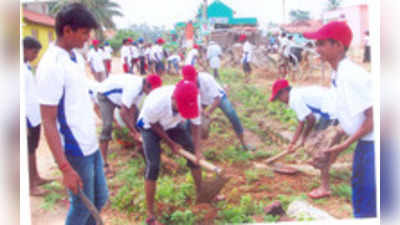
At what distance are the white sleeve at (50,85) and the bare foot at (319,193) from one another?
97.8 inches

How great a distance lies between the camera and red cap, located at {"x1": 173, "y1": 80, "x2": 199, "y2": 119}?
290 centimetres

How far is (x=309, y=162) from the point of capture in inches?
141

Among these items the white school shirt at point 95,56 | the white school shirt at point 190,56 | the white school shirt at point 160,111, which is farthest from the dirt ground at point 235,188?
the white school shirt at point 160,111

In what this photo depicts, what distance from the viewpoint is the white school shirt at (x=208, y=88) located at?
405cm

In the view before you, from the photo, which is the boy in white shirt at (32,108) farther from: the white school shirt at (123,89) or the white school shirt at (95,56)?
the white school shirt at (123,89)

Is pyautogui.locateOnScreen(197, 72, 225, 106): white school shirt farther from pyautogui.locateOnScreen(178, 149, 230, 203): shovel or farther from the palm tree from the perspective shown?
the palm tree

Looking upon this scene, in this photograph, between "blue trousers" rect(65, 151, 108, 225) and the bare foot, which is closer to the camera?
"blue trousers" rect(65, 151, 108, 225)

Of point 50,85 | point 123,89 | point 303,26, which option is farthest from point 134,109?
point 303,26

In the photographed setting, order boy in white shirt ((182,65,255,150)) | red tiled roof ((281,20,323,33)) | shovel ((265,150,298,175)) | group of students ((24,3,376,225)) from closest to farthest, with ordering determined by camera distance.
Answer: group of students ((24,3,376,225)) < red tiled roof ((281,20,323,33)) < shovel ((265,150,298,175)) < boy in white shirt ((182,65,255,150))

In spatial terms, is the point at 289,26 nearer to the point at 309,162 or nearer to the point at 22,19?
the point at 309,162

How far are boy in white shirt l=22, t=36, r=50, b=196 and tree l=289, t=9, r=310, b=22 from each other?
222 cm

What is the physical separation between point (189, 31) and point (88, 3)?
1.01m

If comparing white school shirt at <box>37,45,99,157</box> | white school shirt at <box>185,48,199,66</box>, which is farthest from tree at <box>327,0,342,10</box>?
white school shirt at <box>37,45,99,157</box>

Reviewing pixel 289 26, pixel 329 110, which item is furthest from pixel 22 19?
pixel 329 110
